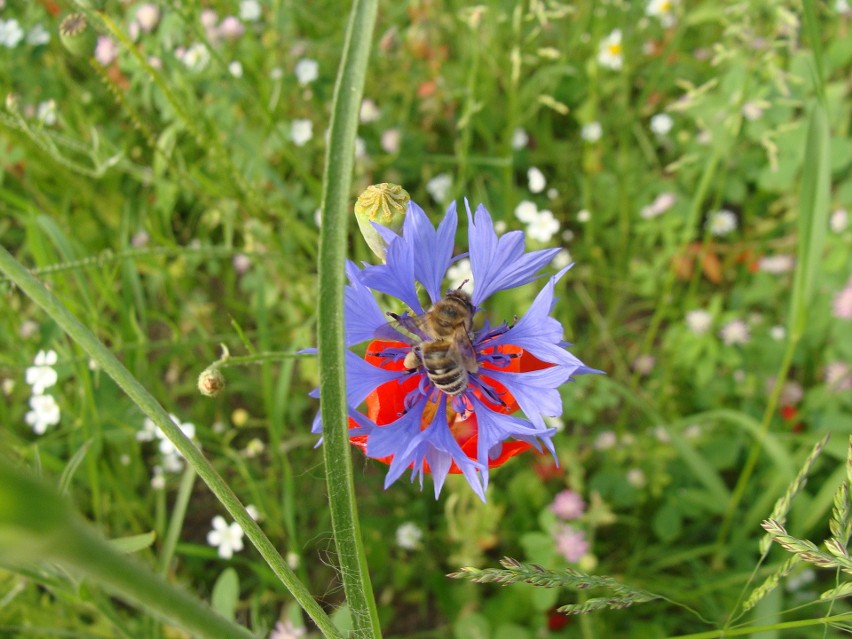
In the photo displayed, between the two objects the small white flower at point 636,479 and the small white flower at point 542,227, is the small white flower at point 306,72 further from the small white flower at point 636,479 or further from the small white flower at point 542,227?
the small white flower at point 636,479

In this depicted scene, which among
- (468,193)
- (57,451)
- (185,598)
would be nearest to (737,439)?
(468,193)

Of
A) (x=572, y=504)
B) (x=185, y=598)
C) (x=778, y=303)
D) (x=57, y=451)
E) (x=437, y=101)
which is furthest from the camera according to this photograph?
(x=437, y=101)

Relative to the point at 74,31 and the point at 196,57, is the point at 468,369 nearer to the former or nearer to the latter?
the point at 74,31

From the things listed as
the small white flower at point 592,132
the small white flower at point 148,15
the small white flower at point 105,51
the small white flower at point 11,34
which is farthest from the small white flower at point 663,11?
the small white flower at point 11,34

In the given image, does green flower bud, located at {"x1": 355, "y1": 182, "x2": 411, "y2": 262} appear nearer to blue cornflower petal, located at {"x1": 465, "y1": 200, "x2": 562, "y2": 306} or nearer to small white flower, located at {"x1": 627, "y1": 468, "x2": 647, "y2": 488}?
blue cornflower petal, located at {"x1": 465, "y1": 200, "x2": 562, "y2": 306}

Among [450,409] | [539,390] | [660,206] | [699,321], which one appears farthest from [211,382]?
[660,206]

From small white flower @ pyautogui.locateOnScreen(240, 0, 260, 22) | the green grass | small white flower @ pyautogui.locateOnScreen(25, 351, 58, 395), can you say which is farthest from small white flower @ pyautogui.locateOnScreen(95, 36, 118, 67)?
small white flower @ pyautogui.locateOnScreen(25, 351, 58, 395)

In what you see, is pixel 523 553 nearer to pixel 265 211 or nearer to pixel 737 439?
pixel 737 439
